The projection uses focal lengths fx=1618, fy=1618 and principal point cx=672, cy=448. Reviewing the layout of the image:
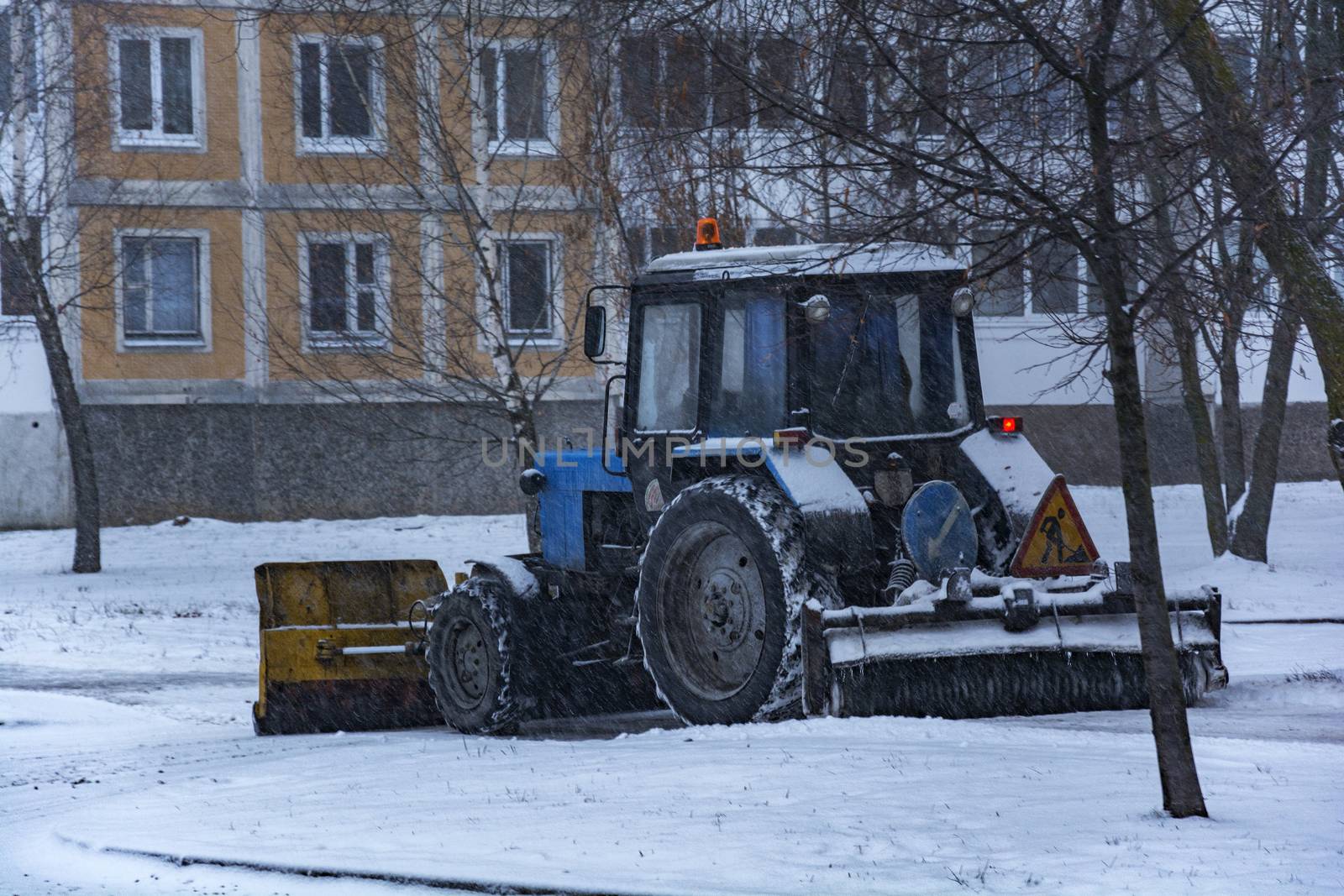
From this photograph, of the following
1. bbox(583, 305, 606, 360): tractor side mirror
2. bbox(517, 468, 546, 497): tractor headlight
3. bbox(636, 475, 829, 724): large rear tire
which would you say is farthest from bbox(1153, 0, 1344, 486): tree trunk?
bbox(517, 468, 546, 497): tractor headlight

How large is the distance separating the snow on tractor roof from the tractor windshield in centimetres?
17

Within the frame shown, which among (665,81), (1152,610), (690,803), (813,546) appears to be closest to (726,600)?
(813,546)

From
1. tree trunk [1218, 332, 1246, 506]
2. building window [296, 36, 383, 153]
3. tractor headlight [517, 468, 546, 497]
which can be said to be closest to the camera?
tractor headlight [517, 468, 546, 497]

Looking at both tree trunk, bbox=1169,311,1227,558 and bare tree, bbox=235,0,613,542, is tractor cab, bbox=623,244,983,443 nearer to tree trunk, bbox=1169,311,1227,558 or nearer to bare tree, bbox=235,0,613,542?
bare tree, bbox=235,0,613,542

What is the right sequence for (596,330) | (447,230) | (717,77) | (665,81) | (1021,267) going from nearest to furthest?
(1021,267)
(717,77)
(596,330)
(665,81)
(447,230)

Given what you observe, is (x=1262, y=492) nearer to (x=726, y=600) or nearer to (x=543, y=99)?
(x=543, y=99)

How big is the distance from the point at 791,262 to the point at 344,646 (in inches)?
156

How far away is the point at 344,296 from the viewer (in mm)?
18891

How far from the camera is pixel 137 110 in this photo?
2589 cm

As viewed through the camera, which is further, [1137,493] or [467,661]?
[467,661]

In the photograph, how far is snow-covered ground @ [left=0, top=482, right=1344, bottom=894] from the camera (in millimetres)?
5430

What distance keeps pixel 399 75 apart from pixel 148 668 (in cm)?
723

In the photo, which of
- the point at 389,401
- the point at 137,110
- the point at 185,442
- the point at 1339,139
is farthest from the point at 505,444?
the point at 1339,139

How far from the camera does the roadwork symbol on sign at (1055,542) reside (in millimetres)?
8555
